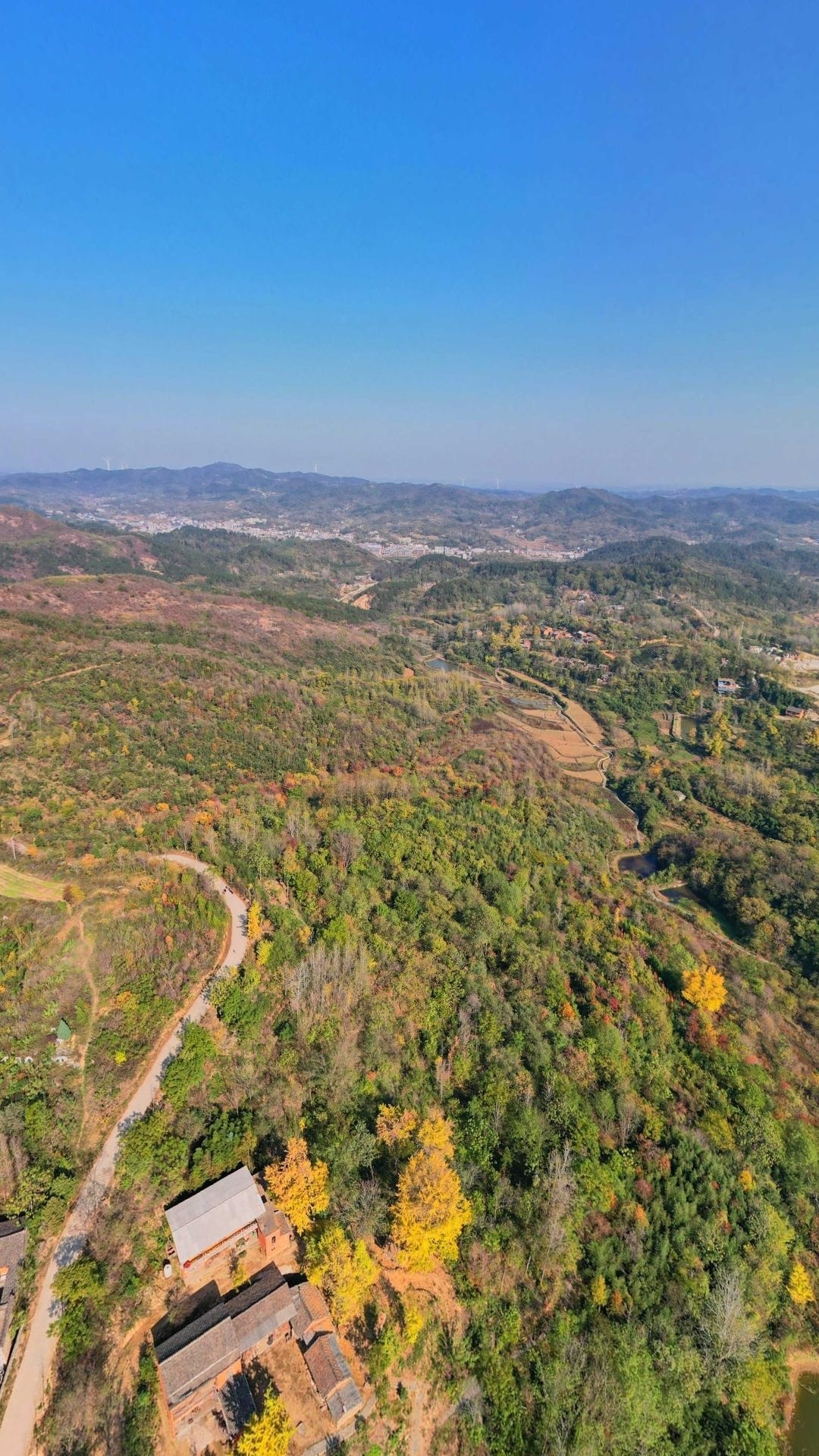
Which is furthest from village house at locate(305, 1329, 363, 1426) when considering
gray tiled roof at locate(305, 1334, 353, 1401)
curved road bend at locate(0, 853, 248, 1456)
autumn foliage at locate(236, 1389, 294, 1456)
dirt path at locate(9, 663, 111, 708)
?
dirt path at locate(9, 663, 111, 708)

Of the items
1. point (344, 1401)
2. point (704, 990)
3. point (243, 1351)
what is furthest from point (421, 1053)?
point (704, 990)

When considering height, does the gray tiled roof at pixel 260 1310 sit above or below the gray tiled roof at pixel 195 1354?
below

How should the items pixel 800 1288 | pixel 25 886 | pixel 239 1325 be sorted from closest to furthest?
1. pixel 239 1325
2. pixel 800 1288
3. pixel 25 886

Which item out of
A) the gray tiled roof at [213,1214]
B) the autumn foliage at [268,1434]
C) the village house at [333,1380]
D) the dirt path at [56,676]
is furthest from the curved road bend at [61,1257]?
the dirt path at [56,676]

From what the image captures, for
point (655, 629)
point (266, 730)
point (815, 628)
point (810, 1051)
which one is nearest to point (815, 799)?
point (810, 1051)

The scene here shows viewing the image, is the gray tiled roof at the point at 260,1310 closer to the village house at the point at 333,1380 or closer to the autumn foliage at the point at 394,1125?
the village house at the point at 333,1380

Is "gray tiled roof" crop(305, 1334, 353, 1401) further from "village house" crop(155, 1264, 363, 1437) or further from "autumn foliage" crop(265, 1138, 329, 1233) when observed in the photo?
"autumn foliage" crop(265, 1138, 329, 1233)

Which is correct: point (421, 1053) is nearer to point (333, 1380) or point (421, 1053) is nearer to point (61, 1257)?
point (333, 1380)
